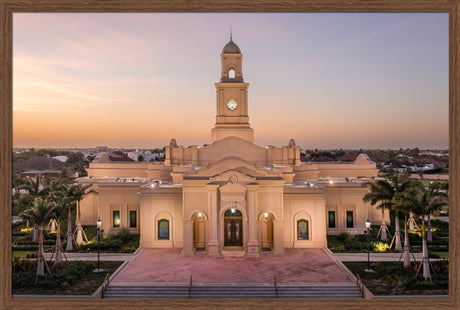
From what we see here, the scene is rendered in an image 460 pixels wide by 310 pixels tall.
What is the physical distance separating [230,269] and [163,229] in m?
7.95

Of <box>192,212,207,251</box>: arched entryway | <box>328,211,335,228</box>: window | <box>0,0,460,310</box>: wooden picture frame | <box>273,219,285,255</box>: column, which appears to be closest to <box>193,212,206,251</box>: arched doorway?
<box>192,212,207,251</box>: arched entryway

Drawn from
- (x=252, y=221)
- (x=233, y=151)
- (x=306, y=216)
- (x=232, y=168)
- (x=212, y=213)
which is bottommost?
(x=306, y=216)

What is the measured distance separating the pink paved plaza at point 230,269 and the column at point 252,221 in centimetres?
67

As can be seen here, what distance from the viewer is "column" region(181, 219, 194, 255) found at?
24.0 m

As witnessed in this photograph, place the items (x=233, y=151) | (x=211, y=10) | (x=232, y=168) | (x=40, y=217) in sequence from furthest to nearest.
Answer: (x=233, y=151) < (x=232, y=168) < (x=40, y=217) < (x=211, y=10)

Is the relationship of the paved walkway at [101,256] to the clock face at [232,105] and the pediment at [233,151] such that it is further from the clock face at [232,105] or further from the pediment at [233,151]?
the clock face at [232,105]

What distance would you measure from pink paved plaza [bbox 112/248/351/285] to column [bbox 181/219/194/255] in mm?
688

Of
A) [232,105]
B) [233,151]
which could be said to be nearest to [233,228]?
[233,151]

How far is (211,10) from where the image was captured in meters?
10.8

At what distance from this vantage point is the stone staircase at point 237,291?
17.7 m

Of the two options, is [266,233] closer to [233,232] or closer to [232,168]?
[233,232]

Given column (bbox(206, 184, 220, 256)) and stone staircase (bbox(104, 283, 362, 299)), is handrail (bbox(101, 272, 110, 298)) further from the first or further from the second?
column (bbox(206, 184, 220, 256))
